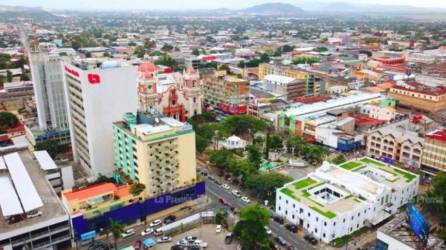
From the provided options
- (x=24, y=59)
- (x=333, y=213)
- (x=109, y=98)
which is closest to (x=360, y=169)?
(x=333, y=213)

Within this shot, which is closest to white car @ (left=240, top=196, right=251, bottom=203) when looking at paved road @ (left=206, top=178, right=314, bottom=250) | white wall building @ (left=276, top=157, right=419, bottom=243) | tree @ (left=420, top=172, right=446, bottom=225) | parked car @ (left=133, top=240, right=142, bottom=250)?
paved road @ (left=206, top=178, right=314, bottom=250)

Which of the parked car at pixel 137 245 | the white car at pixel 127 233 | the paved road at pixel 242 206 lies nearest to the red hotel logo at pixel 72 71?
the white car at pixel 127 233

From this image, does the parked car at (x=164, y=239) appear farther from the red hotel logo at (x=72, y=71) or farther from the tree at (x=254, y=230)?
the red hotel logo at (x=72, y=71)

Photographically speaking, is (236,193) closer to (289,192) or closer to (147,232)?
(289,192)

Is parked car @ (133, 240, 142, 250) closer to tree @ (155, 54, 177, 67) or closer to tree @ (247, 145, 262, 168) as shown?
tree @ (247, 145, 262, 168)

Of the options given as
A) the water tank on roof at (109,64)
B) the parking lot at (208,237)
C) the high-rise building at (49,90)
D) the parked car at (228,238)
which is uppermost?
the water tank on roof at (109,64)
